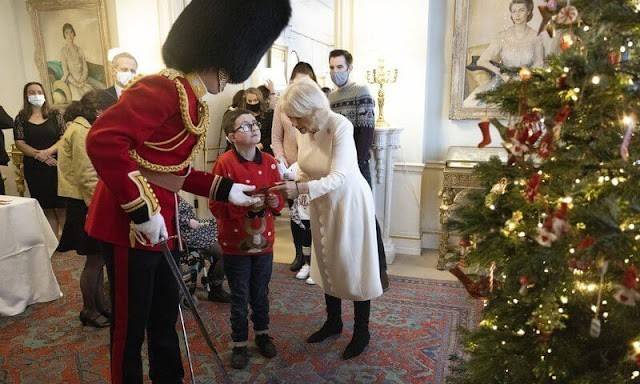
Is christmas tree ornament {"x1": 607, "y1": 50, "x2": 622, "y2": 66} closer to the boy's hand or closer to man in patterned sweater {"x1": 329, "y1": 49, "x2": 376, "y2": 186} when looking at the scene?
the boy's hand

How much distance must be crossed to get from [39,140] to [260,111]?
1.97 m

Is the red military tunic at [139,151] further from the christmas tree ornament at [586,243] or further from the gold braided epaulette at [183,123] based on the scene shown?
the christmas tree ornament at [586,243]

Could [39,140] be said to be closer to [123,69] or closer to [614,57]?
[123,69]

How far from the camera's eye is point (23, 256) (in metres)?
2.91

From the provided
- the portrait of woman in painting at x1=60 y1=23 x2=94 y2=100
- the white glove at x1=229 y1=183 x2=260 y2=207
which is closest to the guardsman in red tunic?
the white glove at x1=229 y1=183 x2=260 y2=207

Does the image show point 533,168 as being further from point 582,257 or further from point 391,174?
point 391,174

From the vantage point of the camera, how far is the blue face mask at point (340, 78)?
3189 mm

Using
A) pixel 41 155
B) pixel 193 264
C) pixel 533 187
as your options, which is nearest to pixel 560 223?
pixel 533 187

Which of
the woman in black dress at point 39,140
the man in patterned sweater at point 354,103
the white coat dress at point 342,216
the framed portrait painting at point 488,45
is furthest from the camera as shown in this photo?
the woman in black dress at point 39,140

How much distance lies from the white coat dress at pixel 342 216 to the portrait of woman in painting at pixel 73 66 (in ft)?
12.3

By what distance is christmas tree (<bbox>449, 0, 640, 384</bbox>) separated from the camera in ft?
3.44

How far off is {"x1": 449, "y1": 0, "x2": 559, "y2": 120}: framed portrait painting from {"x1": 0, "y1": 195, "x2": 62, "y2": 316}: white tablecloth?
3.24 meters

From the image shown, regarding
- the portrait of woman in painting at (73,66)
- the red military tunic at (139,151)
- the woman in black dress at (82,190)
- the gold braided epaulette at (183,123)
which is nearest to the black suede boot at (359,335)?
the red military tunic at (139,151)

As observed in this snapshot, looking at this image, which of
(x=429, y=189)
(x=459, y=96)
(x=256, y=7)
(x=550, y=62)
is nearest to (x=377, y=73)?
(x=459, y=96)
